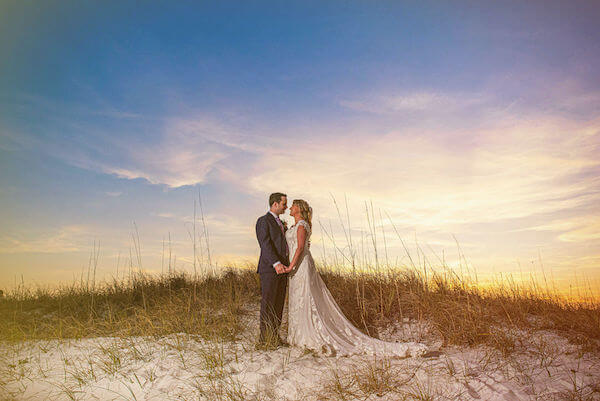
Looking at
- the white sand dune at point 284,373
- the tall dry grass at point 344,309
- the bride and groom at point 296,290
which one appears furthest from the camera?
the tall dry grass at point 344,309

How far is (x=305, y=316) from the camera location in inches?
232

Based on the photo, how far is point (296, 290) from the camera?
6039 millimetres

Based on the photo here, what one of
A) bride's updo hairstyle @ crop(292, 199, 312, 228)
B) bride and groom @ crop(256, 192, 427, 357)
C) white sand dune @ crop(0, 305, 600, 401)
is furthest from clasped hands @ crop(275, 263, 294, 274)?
white sand dune @ crop(0, 305, 600, 401)

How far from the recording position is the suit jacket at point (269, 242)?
5.95m

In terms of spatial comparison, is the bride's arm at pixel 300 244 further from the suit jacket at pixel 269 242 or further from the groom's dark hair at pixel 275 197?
the groom's dark hair at pixel 275 197

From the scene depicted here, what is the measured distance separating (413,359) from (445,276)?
3.37 metres

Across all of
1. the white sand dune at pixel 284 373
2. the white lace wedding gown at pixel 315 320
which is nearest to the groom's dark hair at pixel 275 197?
the white lace wedding gown at pixel 315 320

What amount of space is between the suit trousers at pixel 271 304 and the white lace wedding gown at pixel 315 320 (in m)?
0.16

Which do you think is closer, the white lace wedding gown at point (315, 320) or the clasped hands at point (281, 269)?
the white lace wedding gown at point (315, 320)

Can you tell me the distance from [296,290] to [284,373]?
135 centimetres

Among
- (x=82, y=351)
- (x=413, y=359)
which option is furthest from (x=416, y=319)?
(x=82, y=351)

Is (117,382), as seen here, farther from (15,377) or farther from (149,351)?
(15,377)

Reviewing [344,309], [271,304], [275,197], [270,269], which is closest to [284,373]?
[271,304]

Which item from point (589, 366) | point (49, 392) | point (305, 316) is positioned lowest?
point (589, 366)
